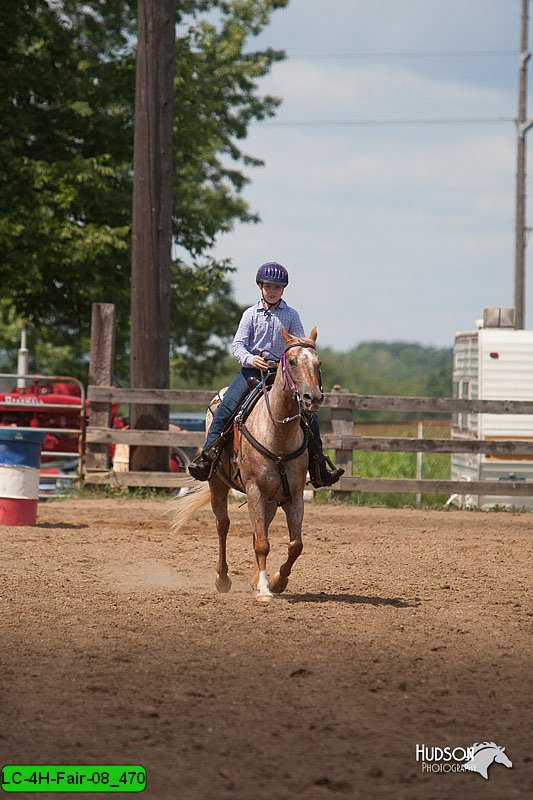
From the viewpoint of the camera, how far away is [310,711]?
18.0 feet

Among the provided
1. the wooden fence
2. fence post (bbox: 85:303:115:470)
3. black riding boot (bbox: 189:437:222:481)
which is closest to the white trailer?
the wooden fence

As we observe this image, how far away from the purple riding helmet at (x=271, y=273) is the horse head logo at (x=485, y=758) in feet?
15.0

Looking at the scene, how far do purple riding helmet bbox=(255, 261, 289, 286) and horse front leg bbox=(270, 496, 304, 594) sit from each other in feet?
5.43

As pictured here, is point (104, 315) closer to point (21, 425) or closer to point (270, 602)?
point (21, 425)

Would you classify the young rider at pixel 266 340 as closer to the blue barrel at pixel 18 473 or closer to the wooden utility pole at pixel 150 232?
the blue barrel at pixel 18 473

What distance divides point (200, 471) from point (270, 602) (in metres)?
1.43

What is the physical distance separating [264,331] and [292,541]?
5.35 feet

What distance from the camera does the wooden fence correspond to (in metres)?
16.5

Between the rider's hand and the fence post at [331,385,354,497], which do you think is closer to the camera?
the rider's hand

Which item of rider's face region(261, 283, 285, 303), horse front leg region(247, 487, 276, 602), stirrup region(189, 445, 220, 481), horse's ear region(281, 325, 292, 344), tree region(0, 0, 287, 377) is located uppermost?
tree region(0, 0, 287, 377)

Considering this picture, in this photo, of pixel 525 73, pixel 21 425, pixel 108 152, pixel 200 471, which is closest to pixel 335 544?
pixel 200 471

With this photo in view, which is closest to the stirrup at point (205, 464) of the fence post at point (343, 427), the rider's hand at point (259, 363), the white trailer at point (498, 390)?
the rider's hand at point (259, 363)

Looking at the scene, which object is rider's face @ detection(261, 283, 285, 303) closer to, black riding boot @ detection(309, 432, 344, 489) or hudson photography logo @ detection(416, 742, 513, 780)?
black riding boot @ detection(309, 432, 344, 489)

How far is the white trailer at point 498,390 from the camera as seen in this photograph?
18094 millimetres
